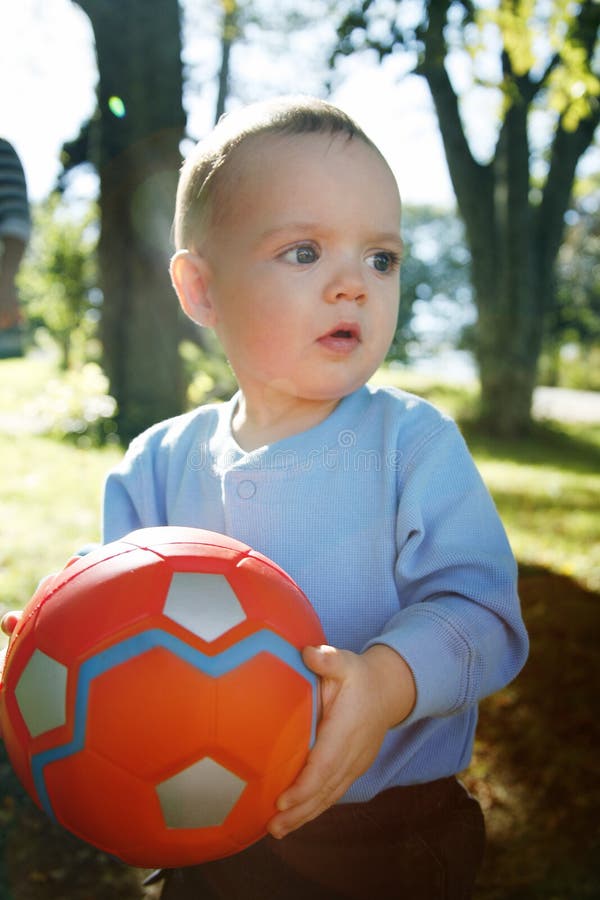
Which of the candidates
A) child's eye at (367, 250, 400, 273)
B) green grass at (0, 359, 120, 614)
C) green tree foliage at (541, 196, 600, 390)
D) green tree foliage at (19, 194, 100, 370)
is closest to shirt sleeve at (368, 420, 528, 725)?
child's eye at (367, 250, 400, 273)

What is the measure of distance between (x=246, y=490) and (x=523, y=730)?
207cm

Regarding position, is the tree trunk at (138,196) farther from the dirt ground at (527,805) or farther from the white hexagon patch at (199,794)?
the white hexagon patch at (199,794)

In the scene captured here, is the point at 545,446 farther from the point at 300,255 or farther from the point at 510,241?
the point at 300,255

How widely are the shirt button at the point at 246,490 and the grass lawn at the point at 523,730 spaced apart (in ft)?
4.37

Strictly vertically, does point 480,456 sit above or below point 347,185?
below

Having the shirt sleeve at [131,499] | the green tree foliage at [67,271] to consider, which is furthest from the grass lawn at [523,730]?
the green tree foliage at [67,271]

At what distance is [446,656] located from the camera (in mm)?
1491

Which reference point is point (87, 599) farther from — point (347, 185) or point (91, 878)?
point (91, 878)

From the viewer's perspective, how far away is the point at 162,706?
1.17 meters

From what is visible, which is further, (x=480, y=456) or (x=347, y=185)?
(x=480, y=456)

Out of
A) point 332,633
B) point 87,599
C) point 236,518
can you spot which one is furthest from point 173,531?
point 332,633

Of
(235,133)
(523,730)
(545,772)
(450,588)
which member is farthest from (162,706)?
(523,730)

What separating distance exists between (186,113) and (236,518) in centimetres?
729

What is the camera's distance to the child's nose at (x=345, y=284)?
Answer: 65.6 inches
